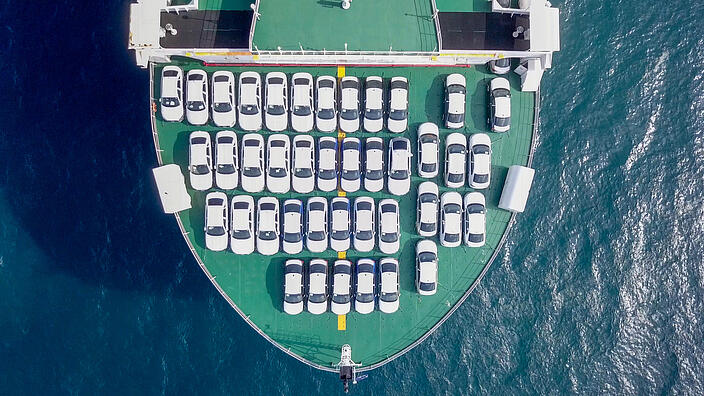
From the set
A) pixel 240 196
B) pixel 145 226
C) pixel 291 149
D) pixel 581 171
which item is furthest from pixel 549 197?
pixel 145 226

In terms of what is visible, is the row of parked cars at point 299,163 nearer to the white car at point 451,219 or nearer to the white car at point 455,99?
the white car at point 451,219

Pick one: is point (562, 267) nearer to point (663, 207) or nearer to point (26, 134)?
point (663, 207)

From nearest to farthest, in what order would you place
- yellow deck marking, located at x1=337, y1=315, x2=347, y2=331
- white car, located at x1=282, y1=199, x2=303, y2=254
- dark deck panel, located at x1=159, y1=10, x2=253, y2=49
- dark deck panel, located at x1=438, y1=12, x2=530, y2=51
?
dark deck panel, located at x1=438, y1=12, x2=530, y2=51 → dark deck panel, located at x1=159, y1=10, x2=253, y2=49 → white car, located at x1=282, y1=199, x2=303, y2=254 → yellow deck marking, located at x1=337, y1=315, x2=347, y2=331

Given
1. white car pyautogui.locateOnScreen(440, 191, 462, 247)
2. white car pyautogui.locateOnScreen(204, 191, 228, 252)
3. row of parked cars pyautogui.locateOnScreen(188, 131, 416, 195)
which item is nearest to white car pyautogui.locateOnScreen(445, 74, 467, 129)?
row of parked cars pyautogui.locateOnScreen(188, 131, 416, 195)

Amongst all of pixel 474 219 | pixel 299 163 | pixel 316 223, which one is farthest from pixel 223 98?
pixel 474 219

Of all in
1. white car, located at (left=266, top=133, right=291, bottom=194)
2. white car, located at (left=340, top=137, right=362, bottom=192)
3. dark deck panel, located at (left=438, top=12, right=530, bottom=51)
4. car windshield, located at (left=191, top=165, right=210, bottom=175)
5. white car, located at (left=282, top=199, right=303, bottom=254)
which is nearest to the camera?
dark deck panel, located at (left=438, top=12, right=530, bottom=51)

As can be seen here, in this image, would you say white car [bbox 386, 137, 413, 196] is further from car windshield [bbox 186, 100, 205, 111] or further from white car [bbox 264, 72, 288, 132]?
car windshield [bbox 186, 100, 205, 111]

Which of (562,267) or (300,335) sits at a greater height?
(562,267)
